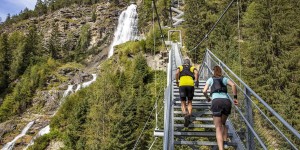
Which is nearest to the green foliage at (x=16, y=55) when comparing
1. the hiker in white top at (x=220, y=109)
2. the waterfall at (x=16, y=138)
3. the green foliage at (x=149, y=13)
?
the waterfall at (x=16, y=138)

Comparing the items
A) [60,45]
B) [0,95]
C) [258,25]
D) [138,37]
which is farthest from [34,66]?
[258,25]

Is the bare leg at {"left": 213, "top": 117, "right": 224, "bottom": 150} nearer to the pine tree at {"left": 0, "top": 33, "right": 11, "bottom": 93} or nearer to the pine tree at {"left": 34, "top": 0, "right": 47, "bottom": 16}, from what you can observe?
the pine tree at {"left": 0, "top": 33, "right": 11, "bottom": 93}

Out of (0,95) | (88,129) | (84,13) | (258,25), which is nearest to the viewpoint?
(258,25)

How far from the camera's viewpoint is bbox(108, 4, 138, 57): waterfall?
66.2 m

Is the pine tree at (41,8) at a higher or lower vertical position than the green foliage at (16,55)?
higher

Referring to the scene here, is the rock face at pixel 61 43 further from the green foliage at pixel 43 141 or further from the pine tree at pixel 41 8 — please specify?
the pine tree at pixel 41 8

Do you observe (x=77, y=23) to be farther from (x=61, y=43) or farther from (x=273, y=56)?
(x=273, y=56)

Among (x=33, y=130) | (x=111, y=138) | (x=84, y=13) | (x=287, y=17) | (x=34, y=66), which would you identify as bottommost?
(x=33, y=130)

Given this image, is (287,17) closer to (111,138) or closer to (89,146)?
(111,138)

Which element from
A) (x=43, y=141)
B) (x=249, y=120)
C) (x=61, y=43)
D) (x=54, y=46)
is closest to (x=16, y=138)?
(x=43, y=141)

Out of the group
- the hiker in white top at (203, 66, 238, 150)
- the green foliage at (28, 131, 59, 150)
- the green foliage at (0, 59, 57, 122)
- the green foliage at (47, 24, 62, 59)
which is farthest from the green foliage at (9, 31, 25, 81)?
the hiker in white top at (203, 66, 238, 150)

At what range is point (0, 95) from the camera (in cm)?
7050

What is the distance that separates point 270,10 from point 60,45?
69807mm

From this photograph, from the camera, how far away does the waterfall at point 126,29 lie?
217ft
